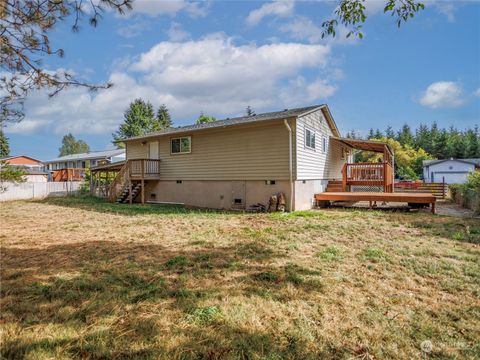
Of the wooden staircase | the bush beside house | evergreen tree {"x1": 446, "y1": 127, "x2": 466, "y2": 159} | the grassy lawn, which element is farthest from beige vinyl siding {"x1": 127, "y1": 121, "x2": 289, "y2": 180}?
evergreen tree {"x1": 446, "y1": 127, "x2": 466, "y2": 159}

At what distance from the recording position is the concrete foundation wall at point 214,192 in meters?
11.5

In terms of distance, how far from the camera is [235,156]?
12.2 m

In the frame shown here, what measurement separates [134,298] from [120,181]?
44.8 feet

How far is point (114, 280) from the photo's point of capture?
3.81 metres

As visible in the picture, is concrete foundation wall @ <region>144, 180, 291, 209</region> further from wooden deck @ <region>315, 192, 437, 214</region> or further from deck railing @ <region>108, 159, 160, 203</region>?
wooden deck @ <region>315, 192, 437, 214</region>

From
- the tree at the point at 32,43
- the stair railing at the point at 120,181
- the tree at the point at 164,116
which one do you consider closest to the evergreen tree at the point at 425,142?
the tree at the point at 164,116

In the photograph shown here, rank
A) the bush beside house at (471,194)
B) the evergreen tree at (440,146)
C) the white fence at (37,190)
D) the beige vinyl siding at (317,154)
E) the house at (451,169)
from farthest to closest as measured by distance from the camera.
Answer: the evergreen tree at (440,146) → the house at (451,169) → the white fence at (37,190) → the beige vinyl siding at (317,154) → the bush beside house at (471,194)

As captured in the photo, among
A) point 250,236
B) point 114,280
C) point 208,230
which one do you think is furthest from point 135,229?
point 114,280

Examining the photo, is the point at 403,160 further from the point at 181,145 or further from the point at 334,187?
the point at 181,145

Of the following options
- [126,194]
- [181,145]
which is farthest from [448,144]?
[126,194]

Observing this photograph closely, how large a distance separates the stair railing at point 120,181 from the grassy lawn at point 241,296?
28.0 feet

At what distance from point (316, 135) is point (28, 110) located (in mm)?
11453

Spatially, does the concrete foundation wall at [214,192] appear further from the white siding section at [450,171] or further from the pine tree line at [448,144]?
the pine tree line at [448,144]

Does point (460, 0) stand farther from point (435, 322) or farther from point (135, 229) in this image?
point (135, 229)
